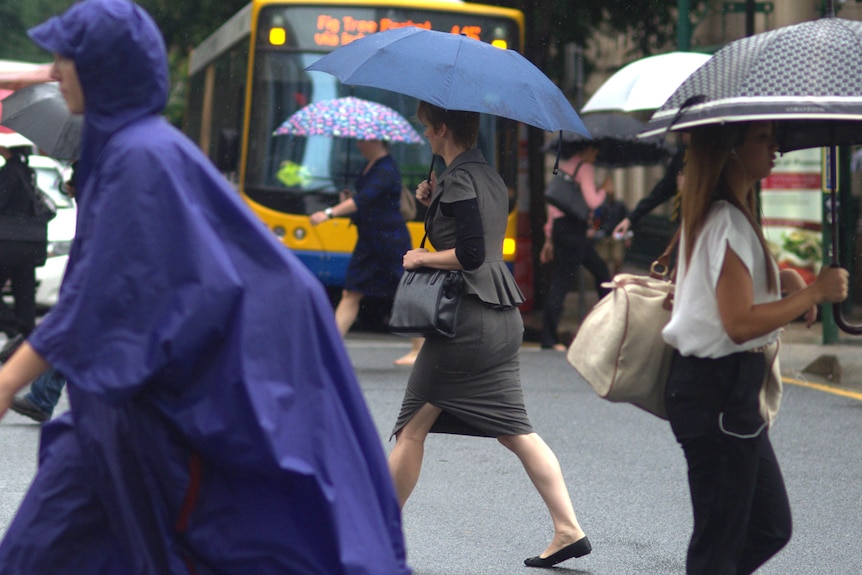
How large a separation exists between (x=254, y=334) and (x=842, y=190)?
10.5 meters

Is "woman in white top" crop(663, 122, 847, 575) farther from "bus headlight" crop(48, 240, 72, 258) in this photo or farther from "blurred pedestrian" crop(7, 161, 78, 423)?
"bus headlight" crop(48, 240, 72, 258)

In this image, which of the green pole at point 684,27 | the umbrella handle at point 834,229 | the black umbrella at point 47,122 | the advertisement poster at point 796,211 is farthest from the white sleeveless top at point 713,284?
the advertisement poster at point 796,211

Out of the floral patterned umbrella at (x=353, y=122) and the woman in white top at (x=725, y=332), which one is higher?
the floral patterned umbrella at (x=353, y=122)

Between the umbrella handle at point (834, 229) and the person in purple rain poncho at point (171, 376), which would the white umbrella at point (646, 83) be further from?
the person in purple rain poncho at point (171, 376)

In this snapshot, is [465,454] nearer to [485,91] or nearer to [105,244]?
[485,91]

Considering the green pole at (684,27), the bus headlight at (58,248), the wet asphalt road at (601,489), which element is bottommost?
the wet asphalt road at (601,489)

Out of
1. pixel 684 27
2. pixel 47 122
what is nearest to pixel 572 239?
pixel 684 27

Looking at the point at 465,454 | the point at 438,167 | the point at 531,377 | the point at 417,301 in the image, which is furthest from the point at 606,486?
the point at 438,167

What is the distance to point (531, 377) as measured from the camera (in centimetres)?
1048

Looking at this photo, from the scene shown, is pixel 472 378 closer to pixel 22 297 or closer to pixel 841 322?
pixel 841 322

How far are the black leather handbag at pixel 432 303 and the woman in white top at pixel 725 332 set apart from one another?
1.31m

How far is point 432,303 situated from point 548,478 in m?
0.73

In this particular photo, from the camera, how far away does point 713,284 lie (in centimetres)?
357

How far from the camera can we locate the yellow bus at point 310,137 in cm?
1330
